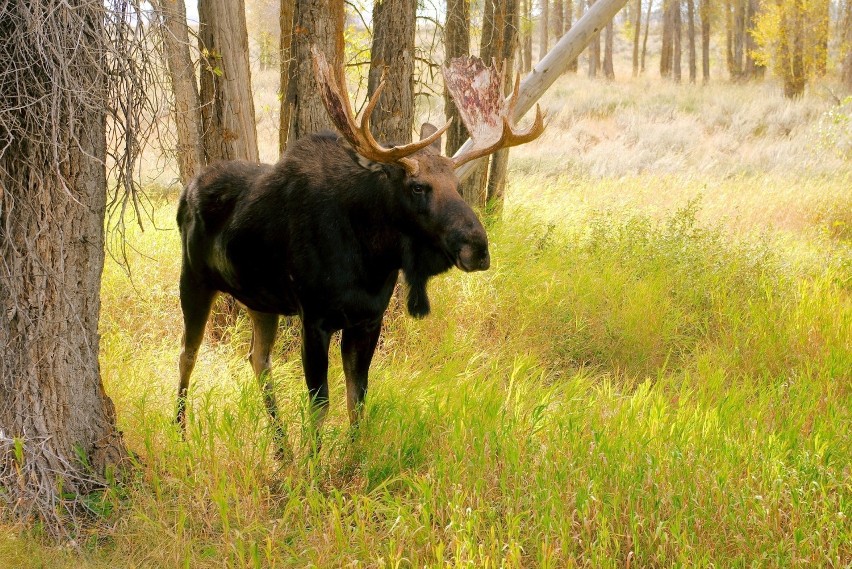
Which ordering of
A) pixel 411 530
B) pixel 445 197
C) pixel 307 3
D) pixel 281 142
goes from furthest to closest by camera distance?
pixel 281 142 < pixel 307 3 < pixel 445 197 < pixel 411 530

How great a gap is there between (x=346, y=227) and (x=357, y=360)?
78 cm

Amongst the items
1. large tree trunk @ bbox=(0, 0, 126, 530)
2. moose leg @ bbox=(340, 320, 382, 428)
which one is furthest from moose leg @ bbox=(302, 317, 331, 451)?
large tree trunk @ bbox=(0, 0, 126, 530)

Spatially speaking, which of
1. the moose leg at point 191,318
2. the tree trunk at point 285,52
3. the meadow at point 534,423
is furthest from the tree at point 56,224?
the tree trunk at point 285,52

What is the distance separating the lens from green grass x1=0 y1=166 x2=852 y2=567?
11.3 feet

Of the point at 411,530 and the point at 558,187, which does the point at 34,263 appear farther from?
the point at 558,187

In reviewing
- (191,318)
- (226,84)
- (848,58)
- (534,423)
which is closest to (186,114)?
(226,84)

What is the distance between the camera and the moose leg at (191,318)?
4.93m

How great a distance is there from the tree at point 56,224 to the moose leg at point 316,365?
108 cm

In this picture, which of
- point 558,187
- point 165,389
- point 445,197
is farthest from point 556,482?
point 558,187

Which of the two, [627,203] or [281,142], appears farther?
[627,203]

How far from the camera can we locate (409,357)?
605cm

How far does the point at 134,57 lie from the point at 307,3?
2387 millimetres

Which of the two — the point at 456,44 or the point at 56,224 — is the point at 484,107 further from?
the point at 456,44

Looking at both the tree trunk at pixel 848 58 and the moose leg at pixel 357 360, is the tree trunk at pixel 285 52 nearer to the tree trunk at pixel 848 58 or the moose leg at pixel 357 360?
the moose leg at pixel 357 360
